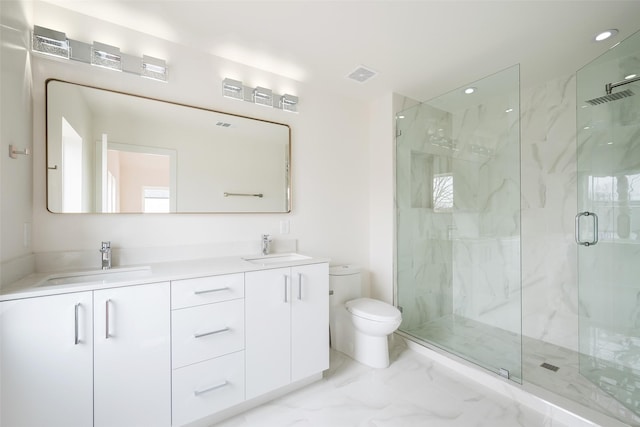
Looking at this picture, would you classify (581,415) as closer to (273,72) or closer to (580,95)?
(580,95)

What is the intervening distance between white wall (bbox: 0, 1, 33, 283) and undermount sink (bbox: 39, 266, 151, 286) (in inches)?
5.6

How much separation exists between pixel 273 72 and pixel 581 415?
3.08m

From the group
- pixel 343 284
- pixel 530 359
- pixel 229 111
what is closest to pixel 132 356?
pixel 343 284

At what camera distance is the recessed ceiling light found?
1.80 meters

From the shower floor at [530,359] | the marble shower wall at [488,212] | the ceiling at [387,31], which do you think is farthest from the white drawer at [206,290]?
the marble shower wall at [488,212]

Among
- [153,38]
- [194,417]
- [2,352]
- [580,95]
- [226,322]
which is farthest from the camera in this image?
[580,95]

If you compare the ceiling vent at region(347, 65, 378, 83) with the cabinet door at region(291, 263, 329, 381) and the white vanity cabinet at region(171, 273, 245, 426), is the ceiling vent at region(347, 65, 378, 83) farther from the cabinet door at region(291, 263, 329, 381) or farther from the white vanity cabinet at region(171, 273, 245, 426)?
the white vanity cabinet at region(171, 273, 245, 426)

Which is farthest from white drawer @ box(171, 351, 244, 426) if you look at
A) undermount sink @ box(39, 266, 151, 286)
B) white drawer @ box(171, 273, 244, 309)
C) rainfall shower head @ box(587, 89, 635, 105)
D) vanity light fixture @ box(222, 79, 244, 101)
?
rainfall shower head @ box(587, 89, 635, 105)

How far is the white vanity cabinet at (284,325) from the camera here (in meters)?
1.70

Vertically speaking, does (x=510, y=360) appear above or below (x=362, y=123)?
below

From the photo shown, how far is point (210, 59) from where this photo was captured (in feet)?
6.72

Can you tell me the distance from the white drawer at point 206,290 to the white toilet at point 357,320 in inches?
40.0

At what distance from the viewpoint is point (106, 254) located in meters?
1.63

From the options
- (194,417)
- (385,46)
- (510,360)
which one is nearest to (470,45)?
(385,46)
